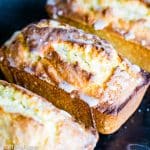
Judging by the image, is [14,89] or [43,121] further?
[14,89]

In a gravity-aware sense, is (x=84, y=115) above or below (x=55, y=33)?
below

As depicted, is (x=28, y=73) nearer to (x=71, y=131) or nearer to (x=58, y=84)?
(x=58, y=84)

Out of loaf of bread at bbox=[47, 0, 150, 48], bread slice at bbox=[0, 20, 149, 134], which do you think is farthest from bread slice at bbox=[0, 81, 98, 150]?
loaf of bread at bbox=[47, 0, 150, 48]

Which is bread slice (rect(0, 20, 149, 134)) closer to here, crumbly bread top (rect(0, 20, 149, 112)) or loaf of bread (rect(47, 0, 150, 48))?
crumbly bread top (rect(0, 20, 149, 112))

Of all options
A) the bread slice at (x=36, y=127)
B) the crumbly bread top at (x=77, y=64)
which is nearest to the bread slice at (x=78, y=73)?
the crumbly bread top at (x=77, y=64)

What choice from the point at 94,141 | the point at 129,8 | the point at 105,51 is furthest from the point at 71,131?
the point at 129,8

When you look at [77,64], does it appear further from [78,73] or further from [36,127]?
[36,127]
